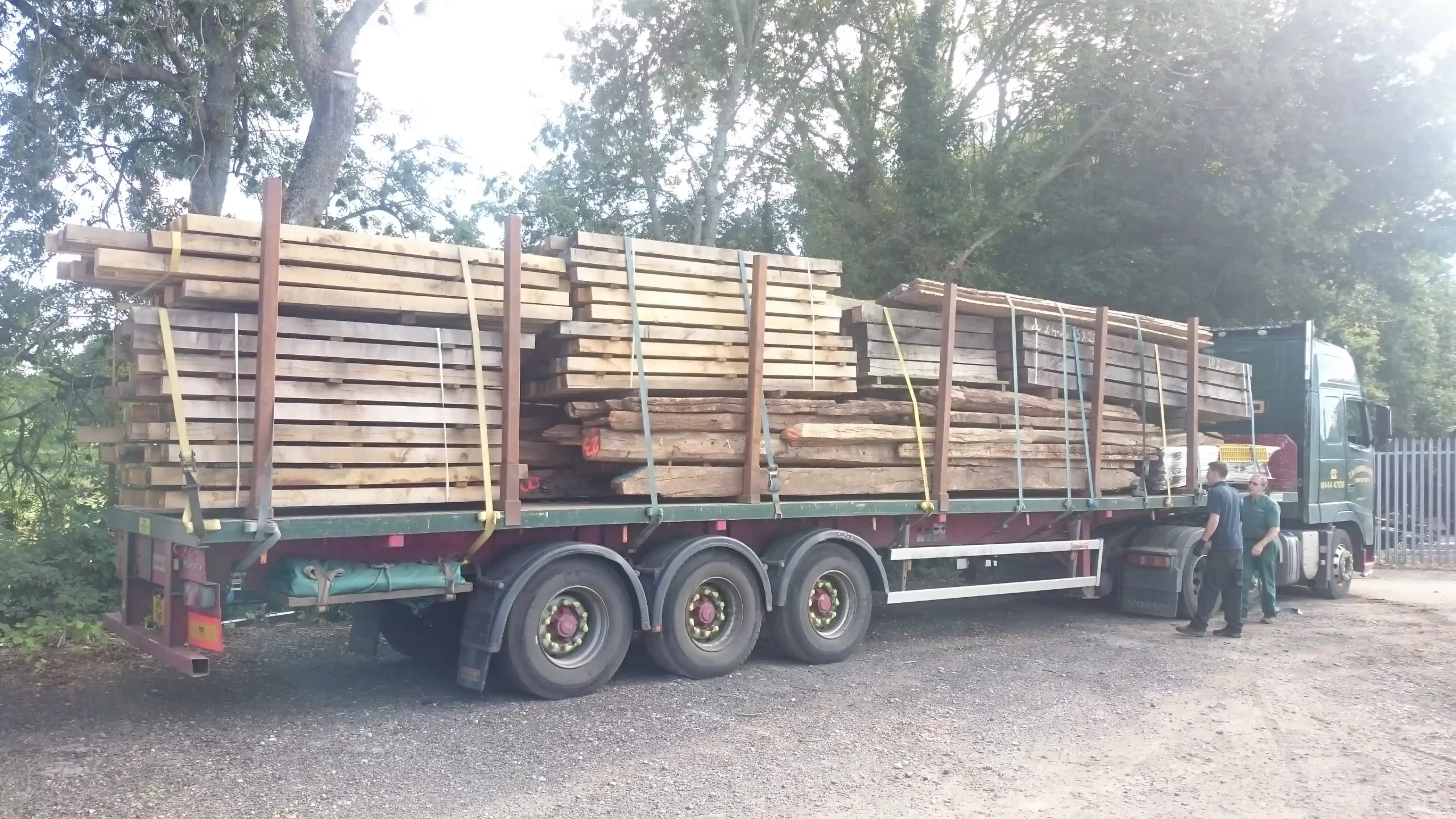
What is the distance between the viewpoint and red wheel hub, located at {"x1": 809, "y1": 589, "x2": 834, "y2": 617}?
8.50 metres

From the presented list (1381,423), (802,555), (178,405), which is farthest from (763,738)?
(1381,423)

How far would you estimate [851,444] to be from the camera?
864 cm

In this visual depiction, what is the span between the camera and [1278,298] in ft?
54.7

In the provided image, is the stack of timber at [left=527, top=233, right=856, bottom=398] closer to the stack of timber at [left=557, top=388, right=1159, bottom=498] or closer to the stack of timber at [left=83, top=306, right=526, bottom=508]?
the stack of timber at [left=557, top=388, right=1159, bottom=498]

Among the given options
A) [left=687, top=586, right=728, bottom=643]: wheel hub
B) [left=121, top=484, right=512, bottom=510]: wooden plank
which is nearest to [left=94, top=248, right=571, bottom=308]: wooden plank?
[left=121, top=484, right=512, bottom=510]: wooden plank

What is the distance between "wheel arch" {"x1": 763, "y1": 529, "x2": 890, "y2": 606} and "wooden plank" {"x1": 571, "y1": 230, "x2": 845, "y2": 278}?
2.01 m

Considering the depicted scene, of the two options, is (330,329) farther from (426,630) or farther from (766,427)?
(766,427)

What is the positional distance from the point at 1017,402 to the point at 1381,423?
6.58 meters

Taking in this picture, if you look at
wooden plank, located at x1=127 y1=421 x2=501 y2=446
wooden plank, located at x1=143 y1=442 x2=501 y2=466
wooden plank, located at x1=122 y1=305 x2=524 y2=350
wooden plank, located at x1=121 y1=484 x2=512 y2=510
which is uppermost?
wooden plank, located at x1=122 y1=305 x2=524 y2=350

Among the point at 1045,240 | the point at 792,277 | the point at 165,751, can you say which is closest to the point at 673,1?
the point at 1045,240

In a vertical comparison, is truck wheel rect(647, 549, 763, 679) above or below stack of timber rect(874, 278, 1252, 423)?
below

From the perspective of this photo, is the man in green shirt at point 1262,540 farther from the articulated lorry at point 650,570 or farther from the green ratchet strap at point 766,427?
the green ratchet strap at point 766,427

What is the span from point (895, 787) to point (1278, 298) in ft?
45.6

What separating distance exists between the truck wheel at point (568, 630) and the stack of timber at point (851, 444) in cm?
68
